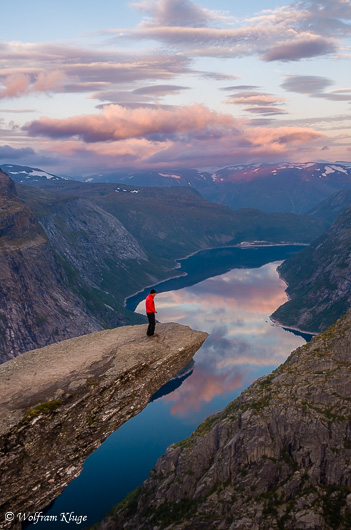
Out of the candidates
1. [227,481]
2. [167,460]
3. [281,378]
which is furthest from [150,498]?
[281,378]

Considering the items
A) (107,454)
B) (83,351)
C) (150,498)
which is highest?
(83,351)

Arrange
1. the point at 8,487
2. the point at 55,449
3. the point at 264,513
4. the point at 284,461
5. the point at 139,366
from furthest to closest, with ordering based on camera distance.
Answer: the point at 284,461 → the point at 264,513 → the point at 139,366 → the point at 55,449 → the point at 8,487

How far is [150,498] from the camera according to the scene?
94.3 metres

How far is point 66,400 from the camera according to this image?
27.9 metres

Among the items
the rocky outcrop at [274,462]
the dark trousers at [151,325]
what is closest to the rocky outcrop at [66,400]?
the dark trousers at [151,325]

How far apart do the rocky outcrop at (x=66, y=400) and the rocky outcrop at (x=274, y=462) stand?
169 feet

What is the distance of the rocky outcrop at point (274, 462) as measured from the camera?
7194 cm

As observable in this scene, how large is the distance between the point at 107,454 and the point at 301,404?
89.3 meters

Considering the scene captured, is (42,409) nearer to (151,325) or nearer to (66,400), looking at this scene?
(66,400)

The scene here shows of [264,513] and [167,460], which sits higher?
[264,513]

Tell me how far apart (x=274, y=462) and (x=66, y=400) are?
2618 inches

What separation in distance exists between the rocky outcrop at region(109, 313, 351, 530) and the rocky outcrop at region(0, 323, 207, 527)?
5138cm

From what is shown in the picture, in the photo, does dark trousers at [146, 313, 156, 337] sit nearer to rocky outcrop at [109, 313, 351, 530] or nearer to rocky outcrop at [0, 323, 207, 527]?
rocky outcrop at [0, 323, 207, 527]

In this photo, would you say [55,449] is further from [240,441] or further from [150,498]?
[150,498]
